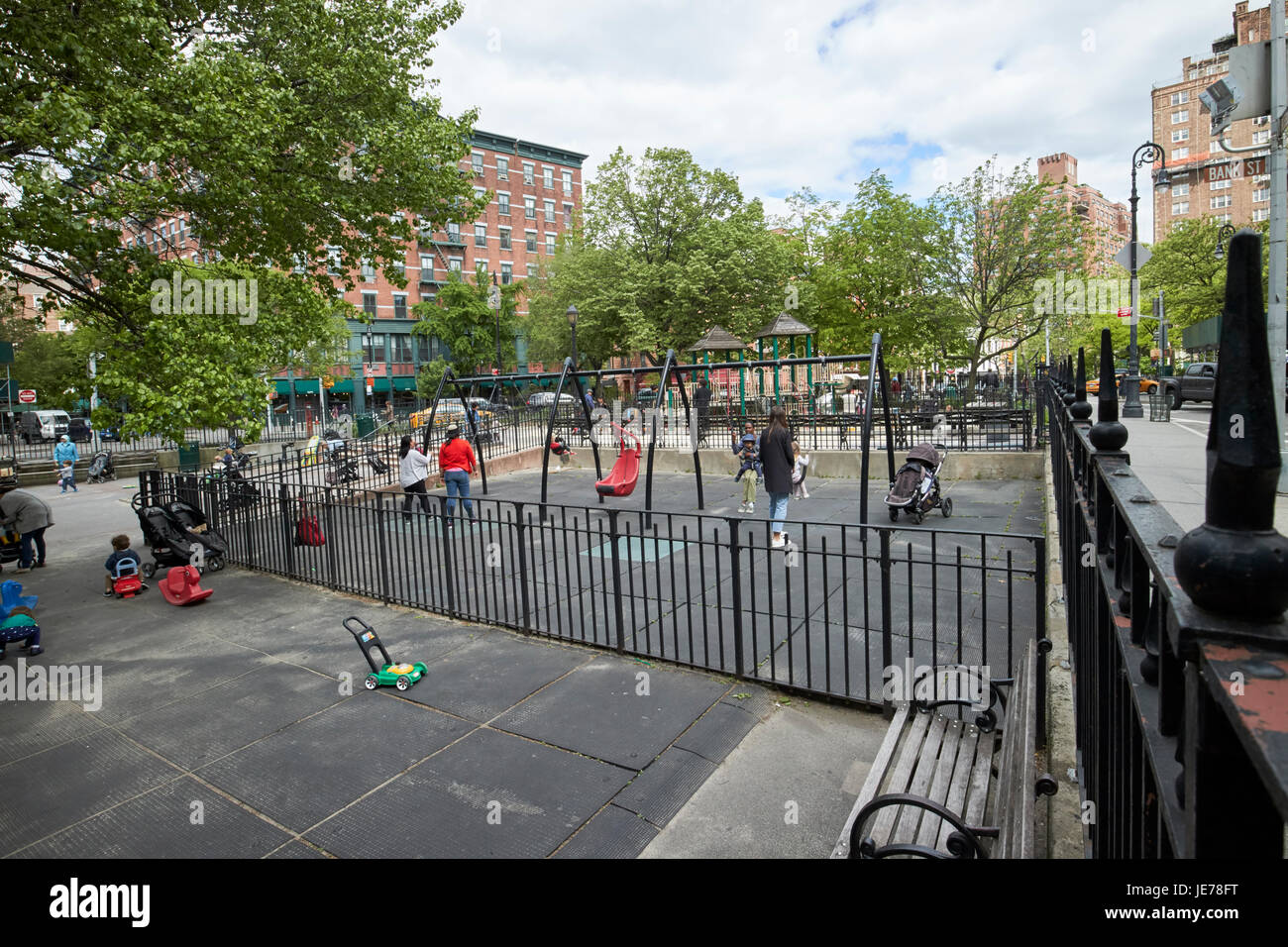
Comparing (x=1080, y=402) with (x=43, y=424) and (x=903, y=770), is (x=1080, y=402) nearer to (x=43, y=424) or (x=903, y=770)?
(x=903, y=770)

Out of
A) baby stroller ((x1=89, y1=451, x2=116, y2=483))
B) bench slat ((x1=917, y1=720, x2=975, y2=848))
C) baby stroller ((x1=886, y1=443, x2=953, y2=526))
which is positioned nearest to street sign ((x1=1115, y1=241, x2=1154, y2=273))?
baby stroller ((x1=886, y1=443, x2=953, y2=526))

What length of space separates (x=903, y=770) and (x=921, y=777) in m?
0.09

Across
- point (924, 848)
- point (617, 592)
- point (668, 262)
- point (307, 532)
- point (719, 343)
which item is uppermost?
point (668, 262)

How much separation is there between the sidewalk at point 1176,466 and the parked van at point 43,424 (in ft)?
158

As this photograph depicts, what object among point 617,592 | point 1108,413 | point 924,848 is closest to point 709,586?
point 617,592

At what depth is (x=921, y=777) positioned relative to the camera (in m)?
3.43

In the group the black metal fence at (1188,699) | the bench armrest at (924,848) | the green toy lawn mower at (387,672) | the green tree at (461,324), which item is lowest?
the green toy lawn mower at (387,672)

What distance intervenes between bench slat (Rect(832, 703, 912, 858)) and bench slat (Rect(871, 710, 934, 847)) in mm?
49

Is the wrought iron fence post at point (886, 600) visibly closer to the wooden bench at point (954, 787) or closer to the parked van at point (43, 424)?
the wooden bench at point (954, 787)

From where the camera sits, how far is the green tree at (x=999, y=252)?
25.0 metres

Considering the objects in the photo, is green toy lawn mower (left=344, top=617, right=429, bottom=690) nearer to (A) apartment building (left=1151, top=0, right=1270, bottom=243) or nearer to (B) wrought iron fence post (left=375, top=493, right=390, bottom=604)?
(B) wrought iron fence post (left=375, top=493, right=390, bottom=604)

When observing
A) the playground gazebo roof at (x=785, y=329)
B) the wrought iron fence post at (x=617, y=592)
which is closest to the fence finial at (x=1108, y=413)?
the wrought iron fence post at (x=617, y=592)

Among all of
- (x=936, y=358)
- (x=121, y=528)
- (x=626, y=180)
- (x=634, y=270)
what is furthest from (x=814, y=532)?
(x=626, y=180)

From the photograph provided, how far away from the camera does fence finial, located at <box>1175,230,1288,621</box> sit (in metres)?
0.86
